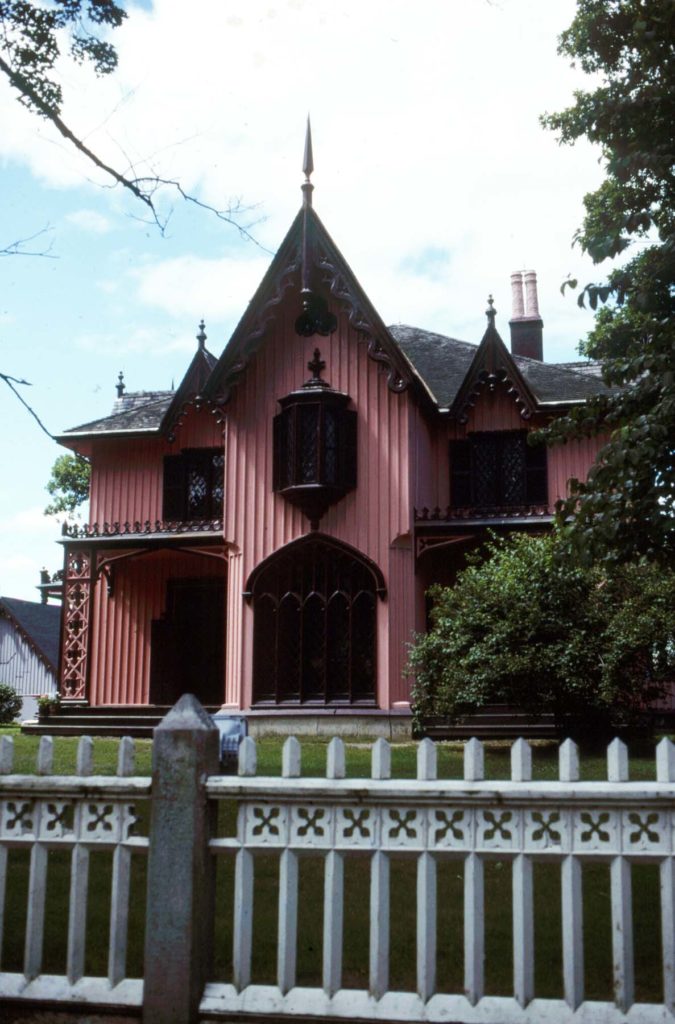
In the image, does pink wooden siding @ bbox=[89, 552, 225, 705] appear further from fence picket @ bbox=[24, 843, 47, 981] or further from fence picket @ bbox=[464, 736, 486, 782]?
fence picket @ bbox=[464, 736, 486, 782]

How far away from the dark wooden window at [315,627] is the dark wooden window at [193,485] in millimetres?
3426

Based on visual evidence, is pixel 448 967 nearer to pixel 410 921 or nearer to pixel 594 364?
pixel 410 921

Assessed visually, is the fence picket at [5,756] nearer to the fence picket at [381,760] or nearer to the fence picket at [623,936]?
the fence picket at [381,760]

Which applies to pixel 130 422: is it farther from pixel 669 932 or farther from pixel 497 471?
pixel 669 932

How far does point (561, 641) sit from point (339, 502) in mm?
7078

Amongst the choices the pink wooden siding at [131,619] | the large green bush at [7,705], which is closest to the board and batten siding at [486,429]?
the pink wooden siding at [131,619]

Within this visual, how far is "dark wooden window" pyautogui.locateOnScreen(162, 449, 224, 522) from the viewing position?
82.9 ft

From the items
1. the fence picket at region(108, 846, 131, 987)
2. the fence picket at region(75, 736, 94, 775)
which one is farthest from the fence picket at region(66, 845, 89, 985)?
the fence picket at region(75, 736, 94, 775)

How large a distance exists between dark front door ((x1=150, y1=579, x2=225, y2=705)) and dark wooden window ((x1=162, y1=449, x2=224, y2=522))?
1.57m

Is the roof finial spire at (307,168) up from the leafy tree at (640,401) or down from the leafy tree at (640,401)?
up

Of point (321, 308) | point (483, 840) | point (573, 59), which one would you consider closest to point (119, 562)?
point (321, 308)

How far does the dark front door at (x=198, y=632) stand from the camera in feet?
82.9

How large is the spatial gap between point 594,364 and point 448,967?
74.5ft

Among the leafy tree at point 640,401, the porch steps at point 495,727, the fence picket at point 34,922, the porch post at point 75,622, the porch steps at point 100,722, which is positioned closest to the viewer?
the fence picket at point 34,922
